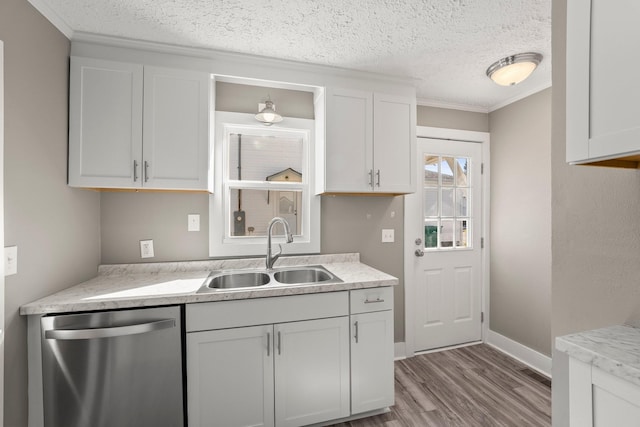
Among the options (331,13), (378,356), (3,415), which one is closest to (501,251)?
(378,356)

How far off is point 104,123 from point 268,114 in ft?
3.31

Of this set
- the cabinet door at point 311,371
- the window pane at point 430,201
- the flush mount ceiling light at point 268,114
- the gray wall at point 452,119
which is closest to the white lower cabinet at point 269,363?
the cabinet door at point 311,371

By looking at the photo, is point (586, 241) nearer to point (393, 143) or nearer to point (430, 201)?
point (393, 143)

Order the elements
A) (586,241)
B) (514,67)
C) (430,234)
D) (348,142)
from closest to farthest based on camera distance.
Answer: (586,241)
(514,67)
(348,142)
(430,234)

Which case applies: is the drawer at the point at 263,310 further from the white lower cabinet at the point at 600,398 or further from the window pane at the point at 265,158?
the white lower cabinet at the point at 600,398

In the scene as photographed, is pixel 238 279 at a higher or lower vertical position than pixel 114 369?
higher

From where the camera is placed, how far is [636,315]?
92cm

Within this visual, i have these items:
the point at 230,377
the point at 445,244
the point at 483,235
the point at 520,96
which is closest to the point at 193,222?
the point at 230,377

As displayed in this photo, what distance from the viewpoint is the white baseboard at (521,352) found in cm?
243

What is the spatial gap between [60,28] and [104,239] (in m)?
1.26

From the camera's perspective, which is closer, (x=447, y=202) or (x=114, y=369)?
(x=114, y=369)

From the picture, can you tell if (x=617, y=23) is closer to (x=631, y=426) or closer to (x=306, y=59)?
(x=631, y=426)

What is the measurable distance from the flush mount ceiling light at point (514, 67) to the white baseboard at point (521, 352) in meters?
2.21

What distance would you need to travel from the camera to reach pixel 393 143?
2234mm
